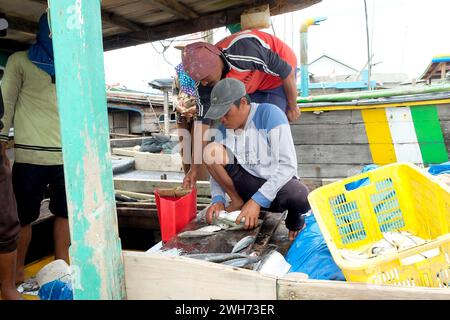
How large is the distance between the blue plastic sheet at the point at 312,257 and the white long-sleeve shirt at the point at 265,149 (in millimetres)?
397

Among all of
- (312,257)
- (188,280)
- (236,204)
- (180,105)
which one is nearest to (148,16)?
(180,105)

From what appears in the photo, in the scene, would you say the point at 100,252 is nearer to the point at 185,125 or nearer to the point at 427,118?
the point at 185,125

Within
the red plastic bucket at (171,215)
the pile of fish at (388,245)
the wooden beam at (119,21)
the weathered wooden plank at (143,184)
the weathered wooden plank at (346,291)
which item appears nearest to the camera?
the weathered wooden plank at (346,291)

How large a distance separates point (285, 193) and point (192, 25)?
8.67 feet

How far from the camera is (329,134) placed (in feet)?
19.3

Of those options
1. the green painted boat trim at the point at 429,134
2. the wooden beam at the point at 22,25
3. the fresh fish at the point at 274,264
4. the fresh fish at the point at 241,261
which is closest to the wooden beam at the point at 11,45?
the wooden beam at the point at 22,25

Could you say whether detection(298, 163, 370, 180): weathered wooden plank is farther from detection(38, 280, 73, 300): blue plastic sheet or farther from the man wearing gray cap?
detection(38, 280, 73, 300): blue plastic sheet

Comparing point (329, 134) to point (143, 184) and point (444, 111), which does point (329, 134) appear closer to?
point (444, 111)

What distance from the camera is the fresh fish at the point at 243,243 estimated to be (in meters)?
2.51

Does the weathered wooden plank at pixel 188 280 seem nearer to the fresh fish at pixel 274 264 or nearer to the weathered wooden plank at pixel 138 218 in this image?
the fresh fish at pixel 274 264

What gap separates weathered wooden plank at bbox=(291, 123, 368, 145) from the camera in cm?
570

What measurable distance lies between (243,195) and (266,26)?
197 cm

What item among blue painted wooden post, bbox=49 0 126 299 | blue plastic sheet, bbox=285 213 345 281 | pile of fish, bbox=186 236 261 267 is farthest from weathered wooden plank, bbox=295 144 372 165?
blue painted wooden post, bbox=49 0 126 299

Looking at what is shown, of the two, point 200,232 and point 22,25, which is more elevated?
point 22,25
